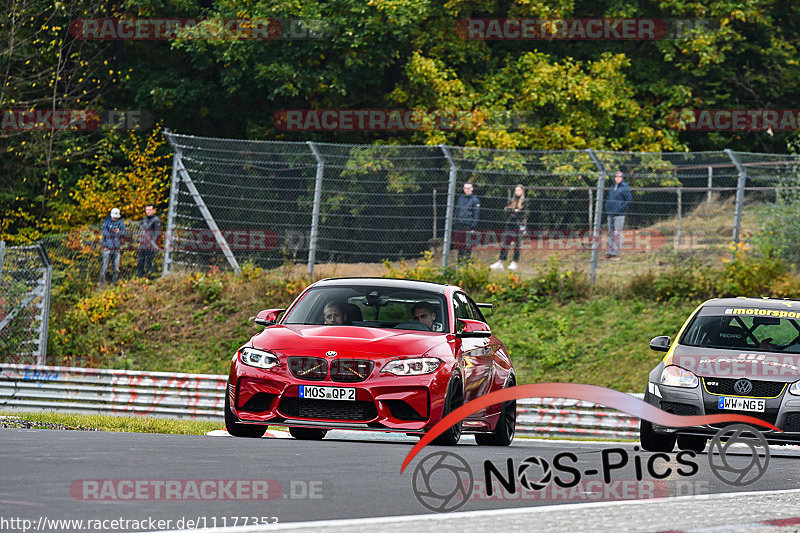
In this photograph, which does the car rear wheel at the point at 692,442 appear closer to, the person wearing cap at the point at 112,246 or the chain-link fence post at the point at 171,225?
the chain-link fence post at the point at 171,225

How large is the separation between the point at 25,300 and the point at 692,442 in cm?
1436

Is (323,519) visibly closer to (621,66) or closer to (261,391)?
(261,391)

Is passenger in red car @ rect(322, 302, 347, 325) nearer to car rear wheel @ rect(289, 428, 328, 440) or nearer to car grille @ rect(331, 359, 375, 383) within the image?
car grille @ rect(331, 359, 375, 383)

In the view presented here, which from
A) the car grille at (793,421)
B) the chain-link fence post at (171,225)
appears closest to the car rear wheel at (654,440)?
the car grille at (793,421)

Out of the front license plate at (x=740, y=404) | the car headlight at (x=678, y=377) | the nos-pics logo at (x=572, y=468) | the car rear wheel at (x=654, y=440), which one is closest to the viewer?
the nos-pics logo at (x=572, y=468)

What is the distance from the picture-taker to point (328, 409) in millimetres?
12273

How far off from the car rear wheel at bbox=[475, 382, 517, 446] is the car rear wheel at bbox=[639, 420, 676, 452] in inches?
52.2

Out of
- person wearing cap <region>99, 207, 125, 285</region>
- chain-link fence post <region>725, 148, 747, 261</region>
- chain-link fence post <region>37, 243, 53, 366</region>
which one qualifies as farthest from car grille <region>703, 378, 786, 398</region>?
person wearing cap <region>99, 207, 125, 285</region>

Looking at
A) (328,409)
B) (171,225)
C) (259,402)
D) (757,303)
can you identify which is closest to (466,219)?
(171,225)

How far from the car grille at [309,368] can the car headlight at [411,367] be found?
53 cm

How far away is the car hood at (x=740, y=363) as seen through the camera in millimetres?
13852

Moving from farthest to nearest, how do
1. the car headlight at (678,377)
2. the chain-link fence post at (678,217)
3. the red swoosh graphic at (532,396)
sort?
the chain-link fence post at (678,217), the car headlight at (678,377), the red swoosh graphic at (532,396)

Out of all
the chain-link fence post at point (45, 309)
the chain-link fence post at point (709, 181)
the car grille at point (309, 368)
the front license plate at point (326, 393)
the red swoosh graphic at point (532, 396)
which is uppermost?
the chain-link fence post at point (709, 181)

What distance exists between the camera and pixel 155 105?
3659 cm
